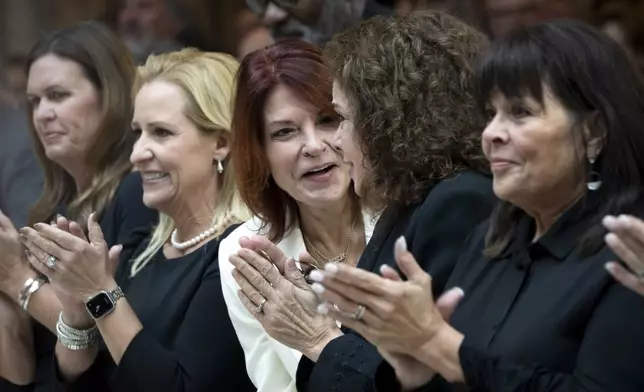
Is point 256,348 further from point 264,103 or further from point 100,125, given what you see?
point 100,125

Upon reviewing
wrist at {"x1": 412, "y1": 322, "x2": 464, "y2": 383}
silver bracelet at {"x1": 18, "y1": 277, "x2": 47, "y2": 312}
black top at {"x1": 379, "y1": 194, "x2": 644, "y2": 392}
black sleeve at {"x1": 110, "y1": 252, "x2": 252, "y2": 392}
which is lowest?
silver bracelet at {"x1": 18, "y1": 277, "x2": 47, "y2": 312}

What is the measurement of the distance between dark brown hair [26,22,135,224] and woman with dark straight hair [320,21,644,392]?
5.11ft

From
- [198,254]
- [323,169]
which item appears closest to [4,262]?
[198,254]

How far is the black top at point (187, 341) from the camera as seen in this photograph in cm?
279

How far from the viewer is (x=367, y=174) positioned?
241cm

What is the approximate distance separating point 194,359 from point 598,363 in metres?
1.17

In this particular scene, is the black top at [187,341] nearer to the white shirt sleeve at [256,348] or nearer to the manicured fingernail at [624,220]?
the white shirt sleeve at [256,348]

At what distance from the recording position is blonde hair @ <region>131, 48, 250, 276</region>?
3.08 meters

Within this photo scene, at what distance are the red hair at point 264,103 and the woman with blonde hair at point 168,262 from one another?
204 millimetres

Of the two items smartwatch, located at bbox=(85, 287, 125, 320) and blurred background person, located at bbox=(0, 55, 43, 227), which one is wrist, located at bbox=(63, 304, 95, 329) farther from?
blurred background person, located at bbox=(0, 55, 43, 227)

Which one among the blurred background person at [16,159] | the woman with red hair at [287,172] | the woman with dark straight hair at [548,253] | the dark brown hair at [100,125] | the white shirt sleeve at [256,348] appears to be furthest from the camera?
the blurred background person at [16,159]

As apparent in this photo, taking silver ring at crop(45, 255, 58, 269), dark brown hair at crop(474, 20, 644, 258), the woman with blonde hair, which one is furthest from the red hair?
dark brown hair at crop(474, 20, 644, 258)

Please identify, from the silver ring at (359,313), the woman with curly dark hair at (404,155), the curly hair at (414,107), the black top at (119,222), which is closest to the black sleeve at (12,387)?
the black top at (119,222)

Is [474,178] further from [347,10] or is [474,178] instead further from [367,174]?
[347,10]
